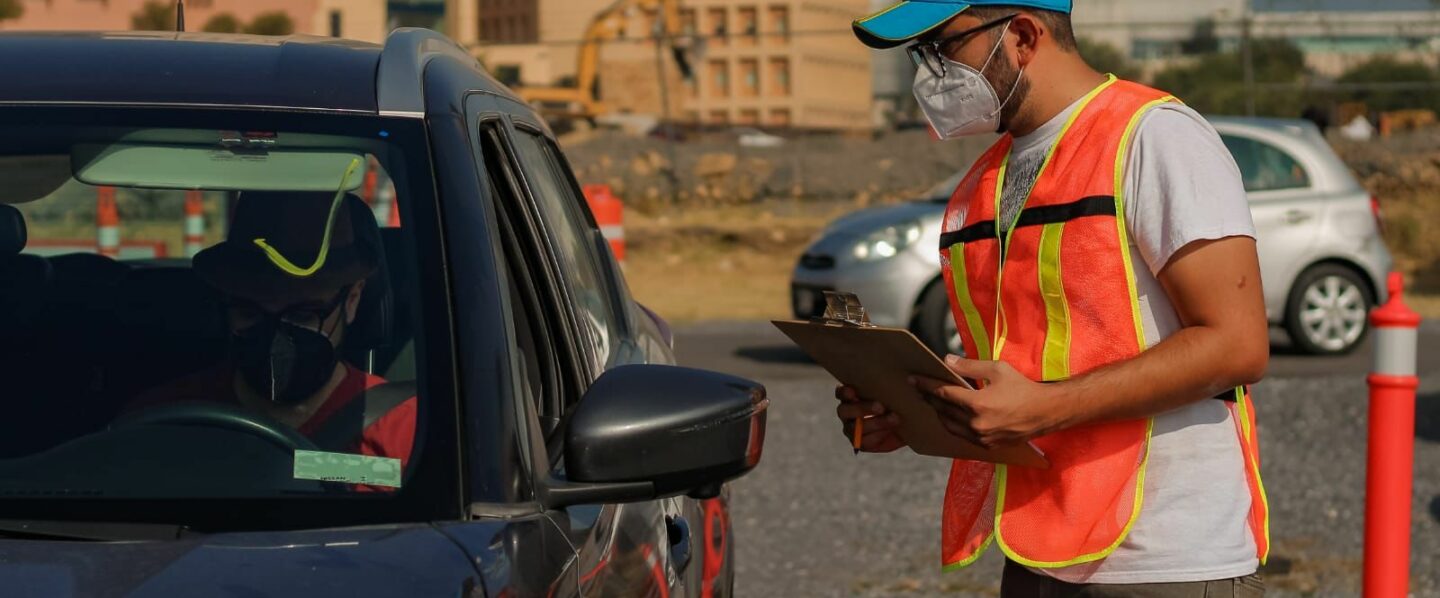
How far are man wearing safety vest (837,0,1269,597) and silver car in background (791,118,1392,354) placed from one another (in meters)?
9.65

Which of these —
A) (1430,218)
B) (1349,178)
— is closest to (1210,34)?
(1430,218)

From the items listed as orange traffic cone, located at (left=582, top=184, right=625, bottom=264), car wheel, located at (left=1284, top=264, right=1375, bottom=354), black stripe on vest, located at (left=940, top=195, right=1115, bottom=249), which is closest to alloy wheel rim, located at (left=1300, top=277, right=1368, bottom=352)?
car wheel, located at (left=1284, top=264, right=1375, bottom=354)

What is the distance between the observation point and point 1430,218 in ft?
86.0

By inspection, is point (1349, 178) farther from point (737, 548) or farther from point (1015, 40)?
point (1015, 40)

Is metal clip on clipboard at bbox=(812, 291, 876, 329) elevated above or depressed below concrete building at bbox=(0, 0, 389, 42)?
above

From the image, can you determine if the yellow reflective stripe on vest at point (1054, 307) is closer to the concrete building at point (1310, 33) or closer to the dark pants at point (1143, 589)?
the dark pants at point (1143, 589)

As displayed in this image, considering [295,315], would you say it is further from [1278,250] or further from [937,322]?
[1278,250]

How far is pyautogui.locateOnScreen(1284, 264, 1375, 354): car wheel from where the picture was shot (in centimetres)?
1328

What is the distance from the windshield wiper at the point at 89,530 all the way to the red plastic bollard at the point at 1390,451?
3239 millimetres

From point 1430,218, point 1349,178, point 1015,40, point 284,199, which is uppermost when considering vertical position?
point 1015,40

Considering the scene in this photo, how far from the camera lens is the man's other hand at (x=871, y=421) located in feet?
10.2

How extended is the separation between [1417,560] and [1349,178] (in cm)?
675

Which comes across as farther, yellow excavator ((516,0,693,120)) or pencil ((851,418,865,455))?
yellow excavator ((516,0,693,120))

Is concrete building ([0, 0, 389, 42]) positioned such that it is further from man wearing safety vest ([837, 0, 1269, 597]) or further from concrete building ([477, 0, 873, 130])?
man wearing safety vest ([837, 0, 1269, 597])
